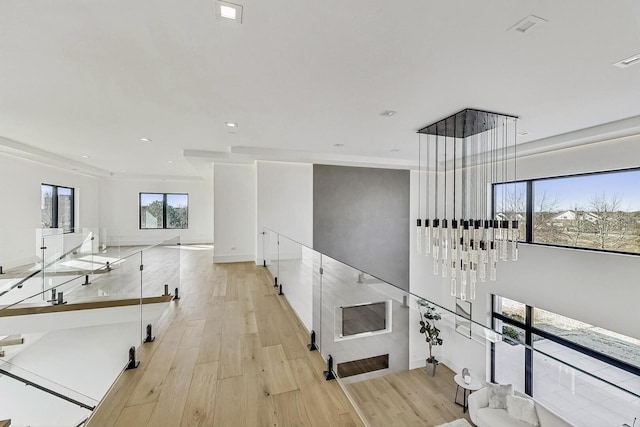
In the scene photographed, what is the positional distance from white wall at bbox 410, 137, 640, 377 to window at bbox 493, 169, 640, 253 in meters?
0.26

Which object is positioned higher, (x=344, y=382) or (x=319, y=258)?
(x=319, y=258)

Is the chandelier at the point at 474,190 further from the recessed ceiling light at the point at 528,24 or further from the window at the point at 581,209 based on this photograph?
the recessed ceiling light at the point at 528,24

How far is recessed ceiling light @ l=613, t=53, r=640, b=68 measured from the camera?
7.63 feet

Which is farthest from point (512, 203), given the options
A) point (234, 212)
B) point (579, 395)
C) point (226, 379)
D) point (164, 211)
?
point (164, 211)

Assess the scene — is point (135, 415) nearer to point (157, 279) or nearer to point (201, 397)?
point (201, 397)

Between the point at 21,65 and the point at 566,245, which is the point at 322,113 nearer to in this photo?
the point at 21,65

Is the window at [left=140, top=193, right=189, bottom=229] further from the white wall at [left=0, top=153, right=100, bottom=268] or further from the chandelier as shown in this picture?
the chandelier

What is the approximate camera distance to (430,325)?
9.91ft

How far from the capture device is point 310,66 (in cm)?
251

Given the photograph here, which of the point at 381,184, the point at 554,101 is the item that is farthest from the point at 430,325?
the point at 381,184

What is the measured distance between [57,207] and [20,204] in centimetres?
173

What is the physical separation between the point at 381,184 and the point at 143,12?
266 inches

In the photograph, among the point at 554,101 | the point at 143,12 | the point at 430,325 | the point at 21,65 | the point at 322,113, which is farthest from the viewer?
the point at 322,113

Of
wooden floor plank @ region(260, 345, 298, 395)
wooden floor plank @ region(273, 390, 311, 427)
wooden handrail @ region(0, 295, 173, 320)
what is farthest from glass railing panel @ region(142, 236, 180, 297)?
wooden floor plank @ region(273, 390, 311, 427)
